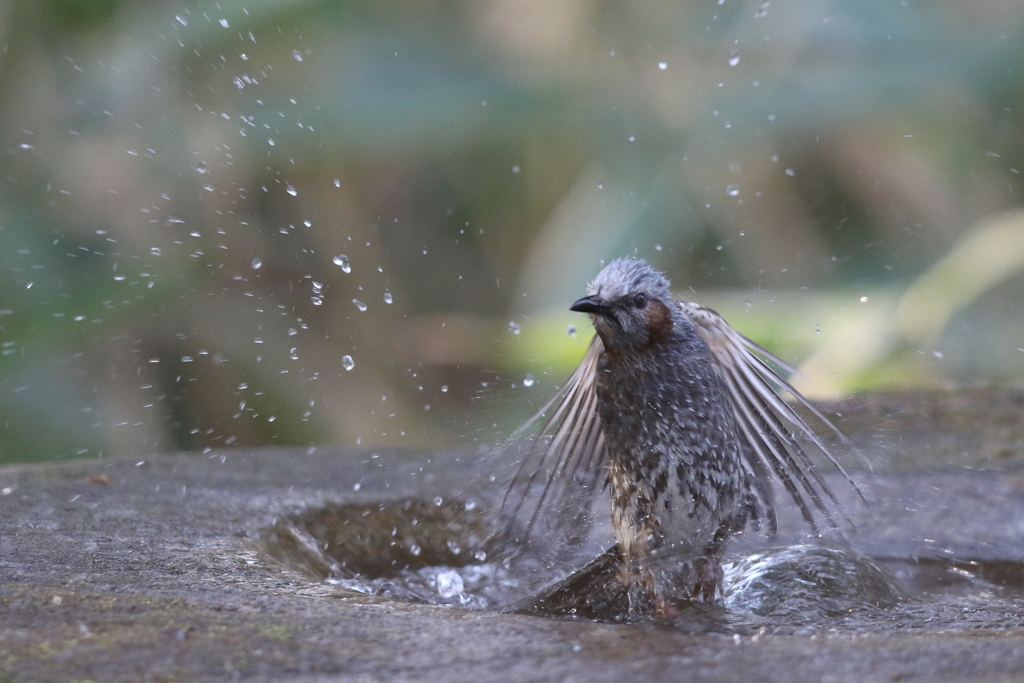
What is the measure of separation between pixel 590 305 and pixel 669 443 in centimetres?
38

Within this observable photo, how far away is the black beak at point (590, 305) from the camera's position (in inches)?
96.8

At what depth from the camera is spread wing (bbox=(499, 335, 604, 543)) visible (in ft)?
9.16

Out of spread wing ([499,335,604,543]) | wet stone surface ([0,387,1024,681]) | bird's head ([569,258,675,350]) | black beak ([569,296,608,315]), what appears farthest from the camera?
spread wing ([499,335,604,543])

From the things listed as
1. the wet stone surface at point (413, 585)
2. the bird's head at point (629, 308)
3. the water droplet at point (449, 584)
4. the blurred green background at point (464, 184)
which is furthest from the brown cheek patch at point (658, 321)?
the blurred green background at point (464, 184)

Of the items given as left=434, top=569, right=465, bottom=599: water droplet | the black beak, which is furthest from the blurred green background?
the black beak

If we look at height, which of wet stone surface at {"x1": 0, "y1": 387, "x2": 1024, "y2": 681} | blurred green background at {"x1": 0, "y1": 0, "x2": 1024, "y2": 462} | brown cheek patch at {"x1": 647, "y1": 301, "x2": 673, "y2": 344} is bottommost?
wet stone surface at {"x1": 0, "y1": 387, "x2": 1024, "y2": 681}

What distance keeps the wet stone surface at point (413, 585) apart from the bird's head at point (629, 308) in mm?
529

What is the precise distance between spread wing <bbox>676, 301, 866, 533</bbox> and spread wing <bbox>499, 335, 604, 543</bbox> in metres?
0.33

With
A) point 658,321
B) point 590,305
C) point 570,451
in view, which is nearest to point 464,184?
point 570,451

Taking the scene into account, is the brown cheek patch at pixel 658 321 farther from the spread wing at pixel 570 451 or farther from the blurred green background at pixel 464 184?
the blurred green background at pixel 464 184

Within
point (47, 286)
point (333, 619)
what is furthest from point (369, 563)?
point (47, 286)

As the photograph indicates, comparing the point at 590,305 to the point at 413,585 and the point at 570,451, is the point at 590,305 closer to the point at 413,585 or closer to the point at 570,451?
the point at 570,451

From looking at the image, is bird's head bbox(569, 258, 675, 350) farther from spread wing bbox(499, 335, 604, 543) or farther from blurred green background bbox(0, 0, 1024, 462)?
blurred green background bbox(0, 0, 1024, 462)

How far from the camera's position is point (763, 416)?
110 inches
